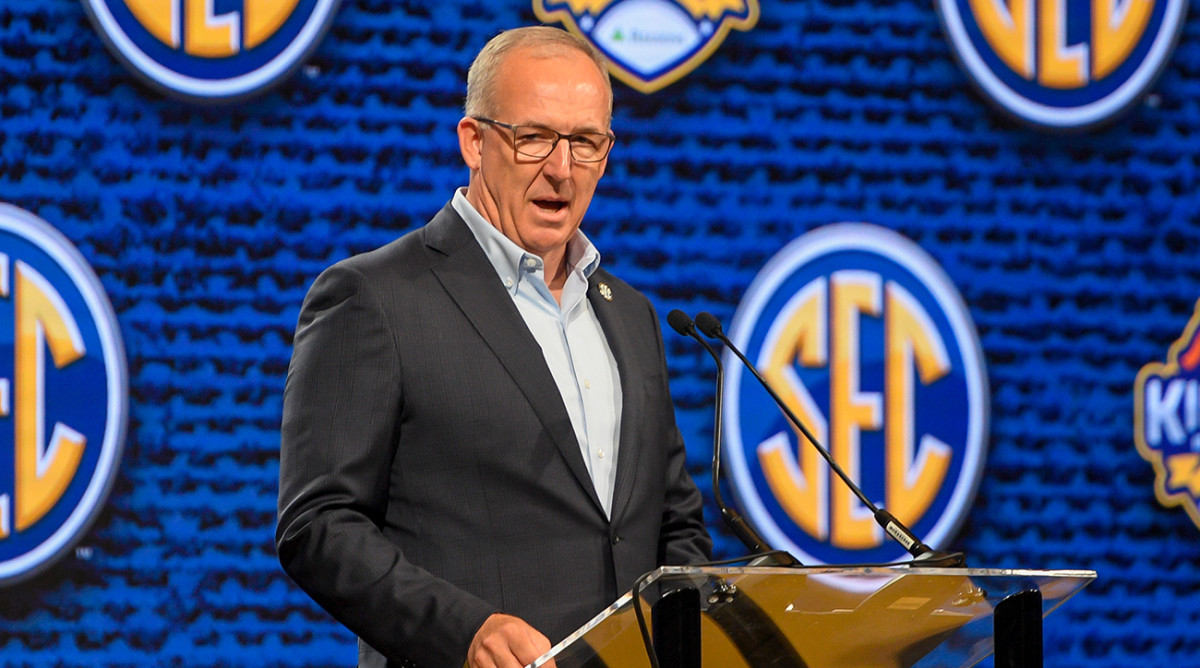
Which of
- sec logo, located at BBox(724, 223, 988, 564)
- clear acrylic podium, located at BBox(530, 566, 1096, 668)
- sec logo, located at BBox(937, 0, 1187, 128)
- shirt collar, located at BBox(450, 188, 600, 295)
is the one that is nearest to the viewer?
clear acrylic podium, located at BBox(530, 566, 1096, 668)

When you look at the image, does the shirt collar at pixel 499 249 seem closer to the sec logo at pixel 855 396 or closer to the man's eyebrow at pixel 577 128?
the man's eyebrow at pixel 577 128

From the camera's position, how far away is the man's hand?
1386mm

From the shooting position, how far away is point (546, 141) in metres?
1.89

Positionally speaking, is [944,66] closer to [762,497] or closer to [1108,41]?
[1108,41]

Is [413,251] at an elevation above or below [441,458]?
above

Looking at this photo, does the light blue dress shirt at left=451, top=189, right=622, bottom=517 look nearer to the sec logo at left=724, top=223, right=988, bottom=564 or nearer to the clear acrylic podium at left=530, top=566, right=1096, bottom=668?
the clear acrylic podium at left=530, top=566, right=1096, bottom=668

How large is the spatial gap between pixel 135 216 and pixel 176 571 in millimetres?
916

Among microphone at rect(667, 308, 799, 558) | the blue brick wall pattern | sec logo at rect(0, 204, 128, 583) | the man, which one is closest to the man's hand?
the man

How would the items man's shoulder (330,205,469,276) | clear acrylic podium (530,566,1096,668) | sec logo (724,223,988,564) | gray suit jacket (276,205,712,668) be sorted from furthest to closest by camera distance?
sec logo (724,223,988,564) < man's shoulder (330,205,469,276) < gray suit jacket (276,205,712,668) < clear acrylic podium (530,566,1096,668)

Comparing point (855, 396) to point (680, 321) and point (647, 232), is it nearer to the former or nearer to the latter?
point (647, 232)

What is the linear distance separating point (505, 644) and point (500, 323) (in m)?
0.56

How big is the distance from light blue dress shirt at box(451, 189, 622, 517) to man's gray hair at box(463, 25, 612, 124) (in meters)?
0.16

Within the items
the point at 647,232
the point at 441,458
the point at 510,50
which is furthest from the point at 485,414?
the point at 647,232

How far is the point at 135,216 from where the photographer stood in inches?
127
